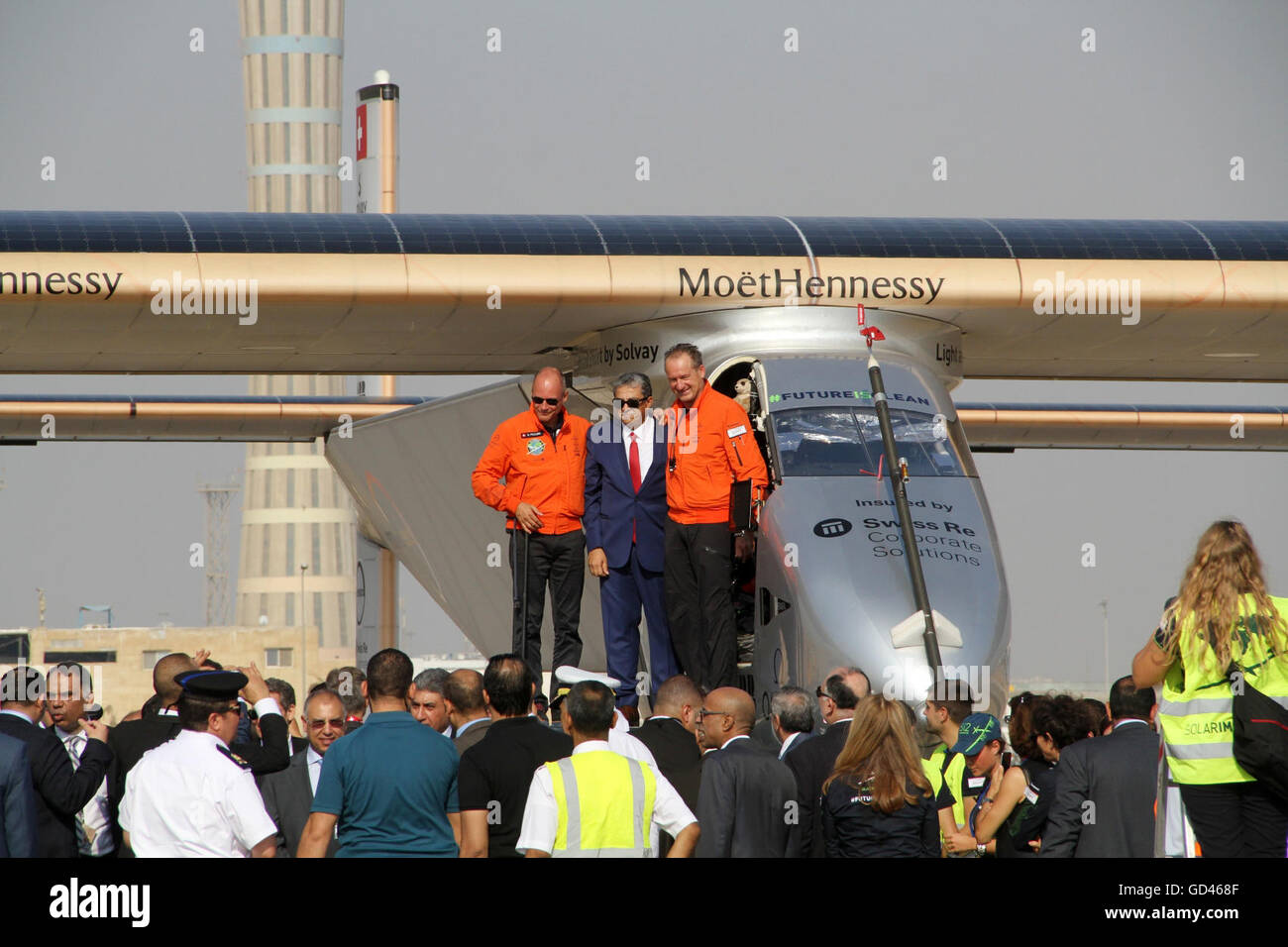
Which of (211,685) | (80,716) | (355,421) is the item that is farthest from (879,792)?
(355,421)

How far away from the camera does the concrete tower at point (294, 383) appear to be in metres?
82.3

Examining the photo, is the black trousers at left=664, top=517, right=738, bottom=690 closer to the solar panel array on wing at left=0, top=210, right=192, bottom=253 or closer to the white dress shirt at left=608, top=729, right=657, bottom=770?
the white dress shirt at left=608, top=729, right=657, bottom=770

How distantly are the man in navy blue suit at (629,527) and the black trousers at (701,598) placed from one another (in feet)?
0.79

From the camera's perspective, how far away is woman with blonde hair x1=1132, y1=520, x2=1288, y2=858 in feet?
19.8

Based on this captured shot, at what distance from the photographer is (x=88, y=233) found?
13.1 meters

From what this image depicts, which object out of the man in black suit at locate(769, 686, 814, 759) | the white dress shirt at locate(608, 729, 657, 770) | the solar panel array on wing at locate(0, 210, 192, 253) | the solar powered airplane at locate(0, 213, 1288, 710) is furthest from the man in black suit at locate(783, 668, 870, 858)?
the solar panel array on wing at locate(0, 210, 192, 253)

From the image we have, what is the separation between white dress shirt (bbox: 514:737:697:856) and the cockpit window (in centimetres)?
542

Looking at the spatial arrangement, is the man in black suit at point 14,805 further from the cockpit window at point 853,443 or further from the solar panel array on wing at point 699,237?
the solar panel array on wing at point 699,237

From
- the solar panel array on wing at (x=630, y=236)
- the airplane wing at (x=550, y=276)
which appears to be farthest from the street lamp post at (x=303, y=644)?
the solar panel array on wing at (x=630, y=236)

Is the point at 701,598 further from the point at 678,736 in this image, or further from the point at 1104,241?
the point at 1104,241

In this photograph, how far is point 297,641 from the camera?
90000 mm
